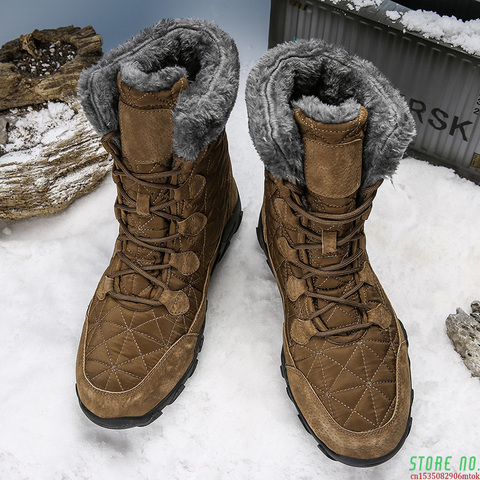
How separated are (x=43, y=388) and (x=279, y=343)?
20.3 inches

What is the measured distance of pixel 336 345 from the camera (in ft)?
3.18

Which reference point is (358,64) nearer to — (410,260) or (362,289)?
(362,289)

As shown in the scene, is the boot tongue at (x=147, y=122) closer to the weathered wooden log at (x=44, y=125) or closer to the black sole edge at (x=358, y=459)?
the weathered wooden log at (x=44, y=125)

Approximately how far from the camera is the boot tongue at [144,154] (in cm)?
87

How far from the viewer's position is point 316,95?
3.21ft

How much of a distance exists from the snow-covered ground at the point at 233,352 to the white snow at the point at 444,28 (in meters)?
0.37

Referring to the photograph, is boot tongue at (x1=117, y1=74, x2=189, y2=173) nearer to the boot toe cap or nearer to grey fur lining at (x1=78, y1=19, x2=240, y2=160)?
grey fur lining at (x1=78, y1=19, x2=240, y2=160)

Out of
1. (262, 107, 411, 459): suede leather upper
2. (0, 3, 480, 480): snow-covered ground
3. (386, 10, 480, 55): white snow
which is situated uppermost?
(386, 10, 480, 55): white snow

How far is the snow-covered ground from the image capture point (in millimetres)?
970

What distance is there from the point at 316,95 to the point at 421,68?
0.49 meters

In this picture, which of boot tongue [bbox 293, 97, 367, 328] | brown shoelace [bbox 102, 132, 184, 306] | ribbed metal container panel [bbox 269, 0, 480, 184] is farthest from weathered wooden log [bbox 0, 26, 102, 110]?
boot tongue [bbox 293, 97, 367, 328]

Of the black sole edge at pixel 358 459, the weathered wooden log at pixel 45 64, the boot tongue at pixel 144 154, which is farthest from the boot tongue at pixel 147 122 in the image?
the black sole edge at pixel 358 459

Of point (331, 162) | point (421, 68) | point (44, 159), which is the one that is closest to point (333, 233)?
point (331, 162)

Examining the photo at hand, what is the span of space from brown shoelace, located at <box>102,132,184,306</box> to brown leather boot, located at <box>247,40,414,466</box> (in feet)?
0.69
